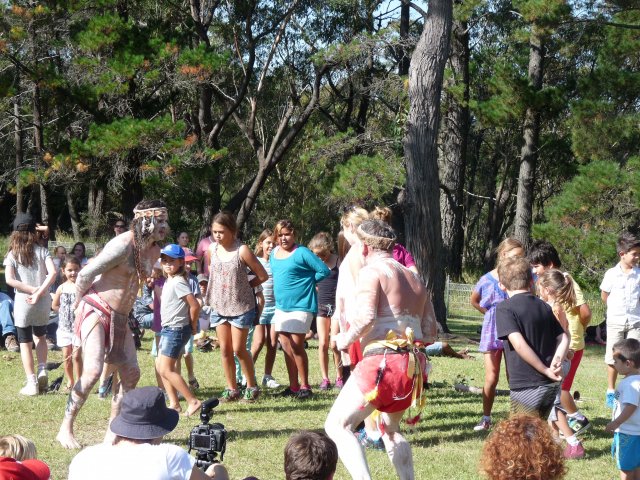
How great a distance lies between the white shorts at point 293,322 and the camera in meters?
8.70

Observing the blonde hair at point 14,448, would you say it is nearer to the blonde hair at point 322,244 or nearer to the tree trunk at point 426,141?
the blonde hair at point 322,244

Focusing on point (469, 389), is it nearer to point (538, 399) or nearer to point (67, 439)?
point (538, 399)

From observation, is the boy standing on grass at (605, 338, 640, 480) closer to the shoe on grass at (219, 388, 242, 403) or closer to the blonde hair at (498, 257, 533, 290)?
the blonde hair at (498, 257, 533, 290)

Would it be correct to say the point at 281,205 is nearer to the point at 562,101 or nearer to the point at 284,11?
the point at 284,11

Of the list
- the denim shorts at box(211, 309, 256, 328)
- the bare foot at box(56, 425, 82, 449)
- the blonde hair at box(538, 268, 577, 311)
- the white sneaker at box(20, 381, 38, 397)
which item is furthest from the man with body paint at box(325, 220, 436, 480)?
the white sneaker at box(20, 381, 38, 397)

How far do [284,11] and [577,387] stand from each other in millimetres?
21881

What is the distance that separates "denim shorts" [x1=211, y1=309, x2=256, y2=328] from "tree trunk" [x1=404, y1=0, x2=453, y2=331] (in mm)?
7034

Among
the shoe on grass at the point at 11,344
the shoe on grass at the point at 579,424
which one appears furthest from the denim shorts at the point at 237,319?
the shoe on grass at the point at 11,344

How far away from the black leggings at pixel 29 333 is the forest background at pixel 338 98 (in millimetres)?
7490

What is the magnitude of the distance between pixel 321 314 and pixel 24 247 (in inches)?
127

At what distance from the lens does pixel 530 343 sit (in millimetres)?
5938

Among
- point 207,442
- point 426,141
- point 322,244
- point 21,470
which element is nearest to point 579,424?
point 322,244

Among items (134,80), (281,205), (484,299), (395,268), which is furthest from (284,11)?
(395,268)

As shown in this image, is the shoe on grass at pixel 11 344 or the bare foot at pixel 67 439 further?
the shoe on grass at pixel 11 344
